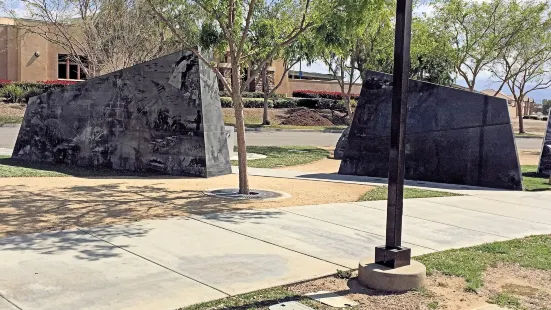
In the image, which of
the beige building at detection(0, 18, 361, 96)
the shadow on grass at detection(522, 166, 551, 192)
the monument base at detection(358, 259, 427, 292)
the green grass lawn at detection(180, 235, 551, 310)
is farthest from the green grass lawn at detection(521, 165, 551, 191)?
the beige building at detection(0, 18, 361, 96)

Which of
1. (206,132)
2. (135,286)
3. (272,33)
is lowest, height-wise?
(135,286)

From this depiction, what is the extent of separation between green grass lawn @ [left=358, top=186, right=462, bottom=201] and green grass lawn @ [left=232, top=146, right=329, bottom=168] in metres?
5.00

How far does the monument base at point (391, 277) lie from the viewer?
5445 millimetres

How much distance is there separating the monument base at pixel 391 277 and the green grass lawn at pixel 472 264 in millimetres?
355

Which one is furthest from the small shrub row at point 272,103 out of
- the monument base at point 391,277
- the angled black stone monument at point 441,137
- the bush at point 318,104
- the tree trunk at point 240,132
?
the monument base at point 391,277

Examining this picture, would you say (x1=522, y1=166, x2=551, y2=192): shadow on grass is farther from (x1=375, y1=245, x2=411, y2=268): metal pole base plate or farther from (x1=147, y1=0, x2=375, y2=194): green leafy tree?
(x1=375, y1=245, x2=411, y2=268): metal pole base plate

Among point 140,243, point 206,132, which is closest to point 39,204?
point 140,243

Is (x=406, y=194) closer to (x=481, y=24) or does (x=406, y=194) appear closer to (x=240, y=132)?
(x=240, y=132)

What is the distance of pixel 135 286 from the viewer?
17.2 ft

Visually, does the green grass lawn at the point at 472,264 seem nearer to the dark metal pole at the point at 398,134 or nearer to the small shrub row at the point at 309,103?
the dark metal pole at the point at 398,134

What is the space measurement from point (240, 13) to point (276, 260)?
5940mm

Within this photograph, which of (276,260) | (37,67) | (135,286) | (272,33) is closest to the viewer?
(135,286)

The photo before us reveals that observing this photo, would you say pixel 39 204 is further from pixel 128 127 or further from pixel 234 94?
pixel 128 127

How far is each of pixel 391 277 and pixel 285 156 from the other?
14.1 metres
